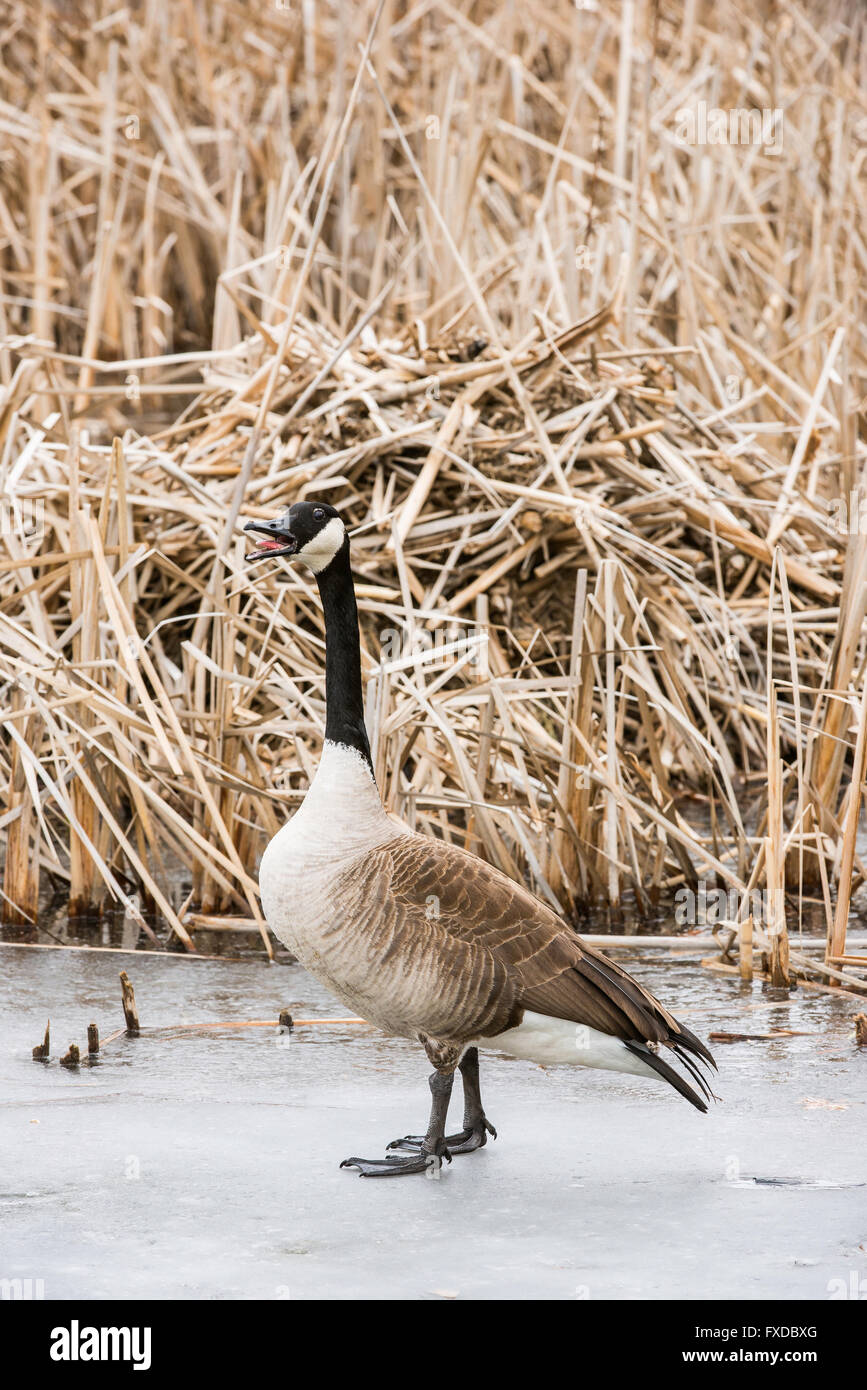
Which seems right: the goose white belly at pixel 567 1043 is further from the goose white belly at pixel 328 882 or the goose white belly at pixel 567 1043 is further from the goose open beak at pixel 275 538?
the goose open beak at pixel 275 538

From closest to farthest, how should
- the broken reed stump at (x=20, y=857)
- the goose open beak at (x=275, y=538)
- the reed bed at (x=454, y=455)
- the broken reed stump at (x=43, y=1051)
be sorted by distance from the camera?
the goose open beak at (x=275, y=538) < the broken reed stump at (x=43, y=1051) < the broken reed stump at (x=20, y=857) < the reed bed at (x=454, y=455)

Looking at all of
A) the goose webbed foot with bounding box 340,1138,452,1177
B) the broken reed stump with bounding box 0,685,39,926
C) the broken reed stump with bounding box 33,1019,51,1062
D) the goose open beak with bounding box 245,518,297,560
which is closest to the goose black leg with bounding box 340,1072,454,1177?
the goose webbed foot with bounding box 340,1138,452,1177

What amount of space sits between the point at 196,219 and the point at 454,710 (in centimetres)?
514

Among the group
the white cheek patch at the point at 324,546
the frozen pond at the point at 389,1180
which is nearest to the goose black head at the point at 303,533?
the white cheek patch at the point at 324,546

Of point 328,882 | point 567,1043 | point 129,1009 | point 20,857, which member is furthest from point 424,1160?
point 20,857

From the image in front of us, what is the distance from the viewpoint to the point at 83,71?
10781 mm

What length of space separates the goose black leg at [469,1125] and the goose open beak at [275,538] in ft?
3.62

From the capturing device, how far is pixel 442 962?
328cm

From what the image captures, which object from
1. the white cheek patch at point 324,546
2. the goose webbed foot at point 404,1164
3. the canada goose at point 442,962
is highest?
the white cheek patch at point 324,546

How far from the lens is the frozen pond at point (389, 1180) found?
2.74 m

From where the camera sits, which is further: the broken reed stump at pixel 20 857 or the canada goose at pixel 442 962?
the broken reed stump at pixel 20 857

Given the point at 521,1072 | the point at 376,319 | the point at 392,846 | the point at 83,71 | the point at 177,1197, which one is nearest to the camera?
the point at 177,1197
